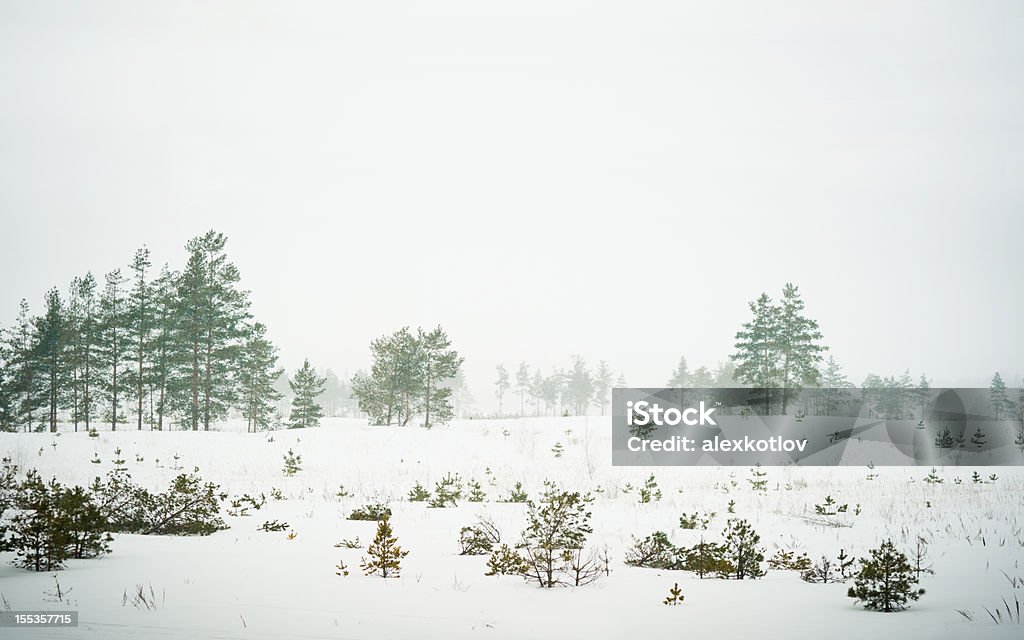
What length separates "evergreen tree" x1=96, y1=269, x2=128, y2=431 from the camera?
1308 inches

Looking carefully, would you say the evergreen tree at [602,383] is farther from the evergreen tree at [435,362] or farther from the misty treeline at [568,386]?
the evergreen tree at [435,362]

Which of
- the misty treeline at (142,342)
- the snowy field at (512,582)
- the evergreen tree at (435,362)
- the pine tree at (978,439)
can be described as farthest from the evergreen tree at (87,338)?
the pine tree at (978,439)

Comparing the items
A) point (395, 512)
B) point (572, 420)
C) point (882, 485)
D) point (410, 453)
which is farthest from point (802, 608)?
point (572, 420)

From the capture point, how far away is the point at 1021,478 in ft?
54.3

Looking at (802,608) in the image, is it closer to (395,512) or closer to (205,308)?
(395,512)

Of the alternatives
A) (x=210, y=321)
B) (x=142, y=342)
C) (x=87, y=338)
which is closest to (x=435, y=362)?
(x=210, y=321)

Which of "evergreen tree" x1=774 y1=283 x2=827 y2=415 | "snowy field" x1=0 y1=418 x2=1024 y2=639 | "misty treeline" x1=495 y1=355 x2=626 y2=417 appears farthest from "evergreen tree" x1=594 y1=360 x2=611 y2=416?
"snowy field" x1=0 y1=418 x2=1024 y2=639

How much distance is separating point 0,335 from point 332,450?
2985cm

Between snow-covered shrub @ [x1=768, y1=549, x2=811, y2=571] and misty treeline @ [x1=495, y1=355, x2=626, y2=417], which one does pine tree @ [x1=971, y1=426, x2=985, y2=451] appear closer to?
snow-covered shrub @ [x1=768, y1=549, x2=811, y2=571]

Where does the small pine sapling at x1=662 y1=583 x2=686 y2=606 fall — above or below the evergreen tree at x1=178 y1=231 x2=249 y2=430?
below

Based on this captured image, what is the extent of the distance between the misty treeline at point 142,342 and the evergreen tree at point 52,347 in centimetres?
6
